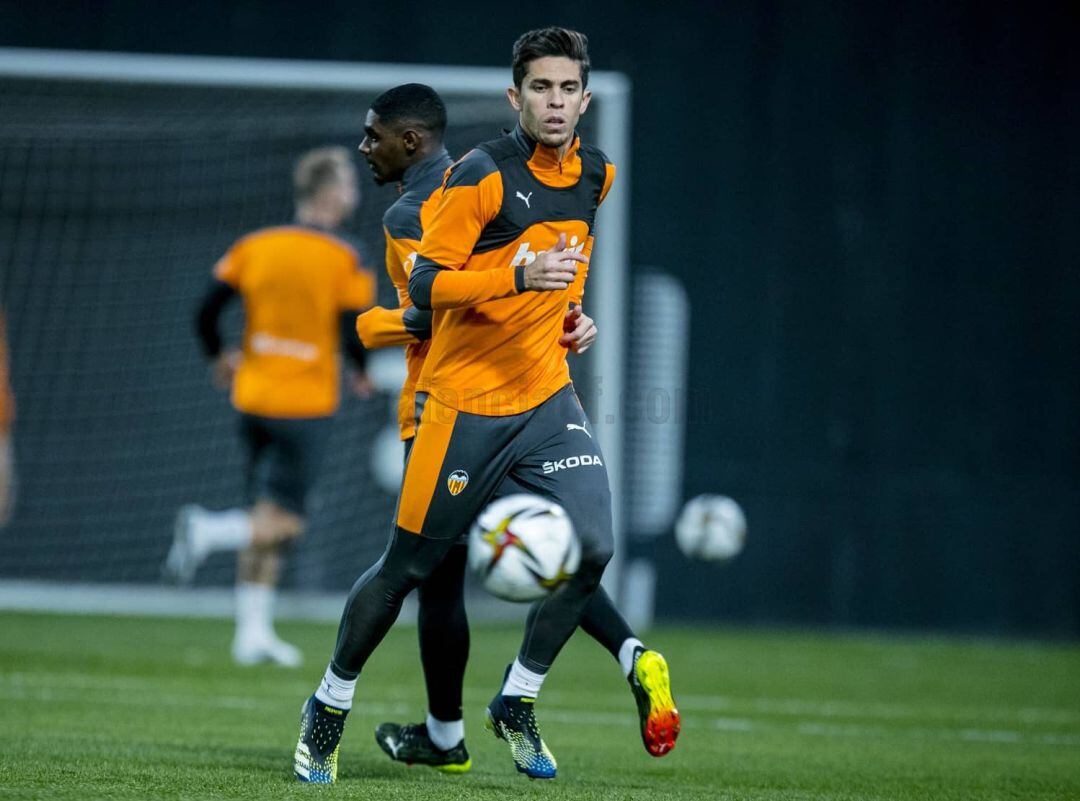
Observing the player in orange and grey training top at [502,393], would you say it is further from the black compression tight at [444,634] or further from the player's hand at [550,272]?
the black compression tight at [444,634]

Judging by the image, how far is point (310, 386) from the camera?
837 centimetres

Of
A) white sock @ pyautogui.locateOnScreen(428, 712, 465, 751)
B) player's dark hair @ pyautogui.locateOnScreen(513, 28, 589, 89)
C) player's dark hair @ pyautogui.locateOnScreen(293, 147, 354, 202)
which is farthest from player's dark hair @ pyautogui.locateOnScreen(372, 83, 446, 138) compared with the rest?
player's dark hair @ pyautogui.locateOnScreen(293, 147, 354, 202)

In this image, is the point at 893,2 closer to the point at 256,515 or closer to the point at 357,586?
the point at 256,515

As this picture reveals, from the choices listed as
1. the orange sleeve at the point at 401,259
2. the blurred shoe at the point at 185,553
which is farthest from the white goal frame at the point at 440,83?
the orange sleeve at the point at 401,259

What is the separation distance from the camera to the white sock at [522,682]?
14.6 feet

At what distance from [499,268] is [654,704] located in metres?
1.27

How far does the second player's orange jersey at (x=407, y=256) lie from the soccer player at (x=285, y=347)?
11.1 ft

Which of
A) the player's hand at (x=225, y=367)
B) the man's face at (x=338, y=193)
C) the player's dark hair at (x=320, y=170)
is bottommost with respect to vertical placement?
the player's hand at (x=225, y=367)

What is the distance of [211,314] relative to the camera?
8.29 m

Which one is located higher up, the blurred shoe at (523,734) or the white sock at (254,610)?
the white sock at (254,610)

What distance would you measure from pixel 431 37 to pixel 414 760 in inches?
297

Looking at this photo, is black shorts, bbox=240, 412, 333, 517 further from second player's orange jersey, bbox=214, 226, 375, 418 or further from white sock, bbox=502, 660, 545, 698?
white sock, bbox=502, 660, 545, 698

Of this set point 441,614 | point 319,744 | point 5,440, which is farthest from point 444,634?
point 5,440

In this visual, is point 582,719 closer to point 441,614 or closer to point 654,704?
point 441,614
